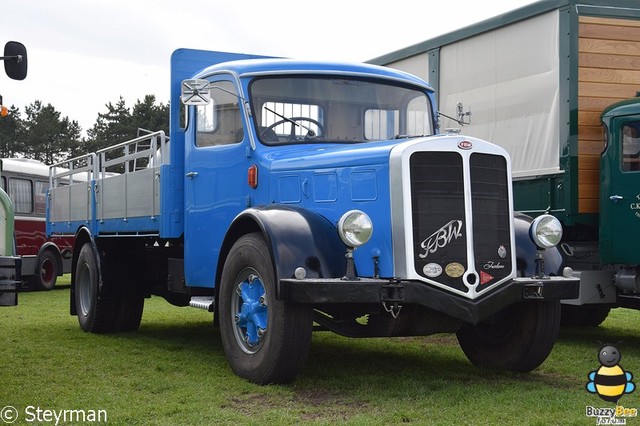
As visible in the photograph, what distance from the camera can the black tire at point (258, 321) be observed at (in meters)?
6.32

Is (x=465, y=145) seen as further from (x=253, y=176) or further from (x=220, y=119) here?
(x=220, y=119)

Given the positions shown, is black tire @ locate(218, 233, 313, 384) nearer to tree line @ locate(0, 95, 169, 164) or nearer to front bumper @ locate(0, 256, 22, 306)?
front bumper @ locate(0, 256, 22, 306)

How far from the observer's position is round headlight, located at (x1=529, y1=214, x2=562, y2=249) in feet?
22.4

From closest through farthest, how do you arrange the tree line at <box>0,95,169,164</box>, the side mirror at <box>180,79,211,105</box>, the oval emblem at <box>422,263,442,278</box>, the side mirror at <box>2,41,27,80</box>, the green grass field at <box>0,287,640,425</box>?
the green grass field at <box>0,287,640,425</box>
the oval emblem at <box>422,263,442,278</box>
the side mirror at <box>180,79,211,105</box>
the side mirror at <box>2,41,27,80</box>
the tree line at <box>0,95,169,164</box>

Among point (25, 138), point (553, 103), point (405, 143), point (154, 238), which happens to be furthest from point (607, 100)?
point (25, 138)

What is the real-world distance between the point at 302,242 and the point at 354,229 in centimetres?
44

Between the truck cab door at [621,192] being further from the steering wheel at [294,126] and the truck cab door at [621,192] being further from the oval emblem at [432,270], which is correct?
the oval emblem at [432,270]

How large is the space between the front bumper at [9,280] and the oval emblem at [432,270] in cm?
292

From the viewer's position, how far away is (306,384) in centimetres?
680

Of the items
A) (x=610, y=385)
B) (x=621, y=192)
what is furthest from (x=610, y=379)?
(x=621, y=192)

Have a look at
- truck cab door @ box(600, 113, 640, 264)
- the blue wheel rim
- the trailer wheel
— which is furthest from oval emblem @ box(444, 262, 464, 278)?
the trailer wheel

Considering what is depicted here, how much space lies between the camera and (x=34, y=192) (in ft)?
67.0

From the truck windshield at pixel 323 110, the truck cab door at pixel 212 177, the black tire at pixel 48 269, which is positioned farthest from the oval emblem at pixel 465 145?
the black tire at pixel 48 269

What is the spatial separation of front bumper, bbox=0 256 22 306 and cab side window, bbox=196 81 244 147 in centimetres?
223
